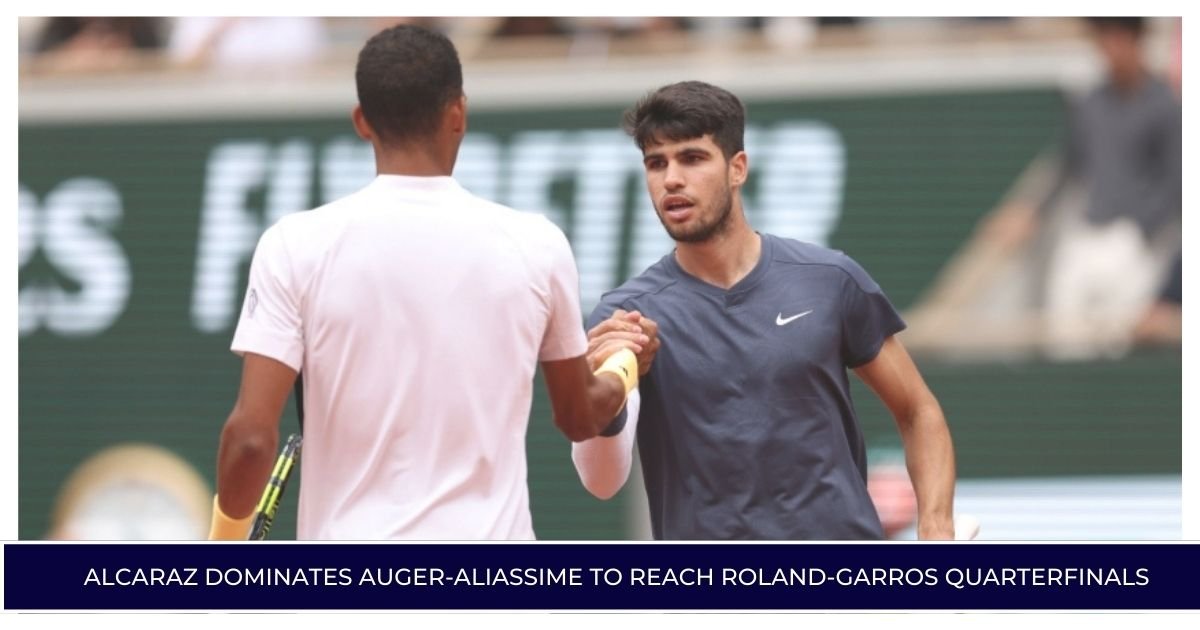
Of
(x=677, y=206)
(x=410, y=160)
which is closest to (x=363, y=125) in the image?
(x=410, y=160)

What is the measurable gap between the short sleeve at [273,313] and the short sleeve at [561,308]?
59cm

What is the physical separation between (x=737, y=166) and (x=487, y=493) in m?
1.66

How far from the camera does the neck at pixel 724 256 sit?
591 centimetres

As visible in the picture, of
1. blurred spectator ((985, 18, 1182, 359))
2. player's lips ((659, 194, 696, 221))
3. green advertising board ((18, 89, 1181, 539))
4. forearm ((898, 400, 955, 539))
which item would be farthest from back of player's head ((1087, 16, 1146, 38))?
player's lips ((659, 194, 696, 221))

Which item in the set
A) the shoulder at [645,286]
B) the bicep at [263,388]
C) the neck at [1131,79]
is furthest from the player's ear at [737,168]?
the neck at [1131,79]

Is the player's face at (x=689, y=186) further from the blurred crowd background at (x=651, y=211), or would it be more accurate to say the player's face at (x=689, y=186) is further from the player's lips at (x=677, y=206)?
the blurred crowd background at (x=651, y=211)

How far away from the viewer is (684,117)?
583 centimetres

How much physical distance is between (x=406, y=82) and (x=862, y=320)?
1.75 metres

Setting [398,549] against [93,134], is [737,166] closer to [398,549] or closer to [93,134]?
[398,549]

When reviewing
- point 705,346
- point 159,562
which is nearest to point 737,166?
point 705,346

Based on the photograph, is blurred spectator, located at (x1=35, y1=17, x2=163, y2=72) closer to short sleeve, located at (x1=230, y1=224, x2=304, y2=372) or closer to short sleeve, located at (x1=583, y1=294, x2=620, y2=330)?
short sleeve, located at (x1=583, y1=294, x2=620, y2=330)

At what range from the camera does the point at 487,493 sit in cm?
471

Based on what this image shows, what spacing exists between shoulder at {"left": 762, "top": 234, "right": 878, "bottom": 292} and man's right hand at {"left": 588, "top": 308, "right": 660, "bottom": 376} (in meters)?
0.46

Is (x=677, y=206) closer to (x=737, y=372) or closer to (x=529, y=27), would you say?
(x=737, y=372)
